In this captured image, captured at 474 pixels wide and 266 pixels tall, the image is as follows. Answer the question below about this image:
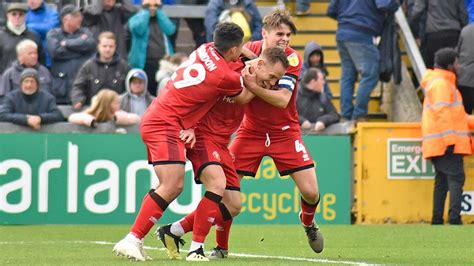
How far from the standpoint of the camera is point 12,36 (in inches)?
787

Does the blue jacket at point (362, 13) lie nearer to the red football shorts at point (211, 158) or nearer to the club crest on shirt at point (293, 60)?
the club crest on shirt at point (293, 60)

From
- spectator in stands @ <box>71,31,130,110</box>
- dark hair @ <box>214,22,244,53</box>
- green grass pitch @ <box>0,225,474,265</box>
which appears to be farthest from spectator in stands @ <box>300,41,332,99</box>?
dark hair @ <box>214,22,244,53</box>

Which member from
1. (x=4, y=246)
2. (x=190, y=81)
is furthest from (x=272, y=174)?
(x=190, y=81)

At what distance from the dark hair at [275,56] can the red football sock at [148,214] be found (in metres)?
1.59

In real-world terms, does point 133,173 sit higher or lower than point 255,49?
lower

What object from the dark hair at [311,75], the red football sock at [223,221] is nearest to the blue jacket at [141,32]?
the dark hair at [311,75]

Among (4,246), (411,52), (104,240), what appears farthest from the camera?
(411,52)

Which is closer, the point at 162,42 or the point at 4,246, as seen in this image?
the point at 4,246

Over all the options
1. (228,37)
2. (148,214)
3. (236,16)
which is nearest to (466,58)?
(236,16)

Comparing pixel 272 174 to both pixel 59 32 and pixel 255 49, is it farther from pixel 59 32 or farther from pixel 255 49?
pixel 255 49

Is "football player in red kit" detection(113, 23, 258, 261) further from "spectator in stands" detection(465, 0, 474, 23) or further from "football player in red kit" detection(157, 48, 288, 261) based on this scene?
"spectator in stands" detection(465, 0, 474, 23)

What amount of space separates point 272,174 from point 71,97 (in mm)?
3087

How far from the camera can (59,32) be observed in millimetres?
20078

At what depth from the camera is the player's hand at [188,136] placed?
12.1m
